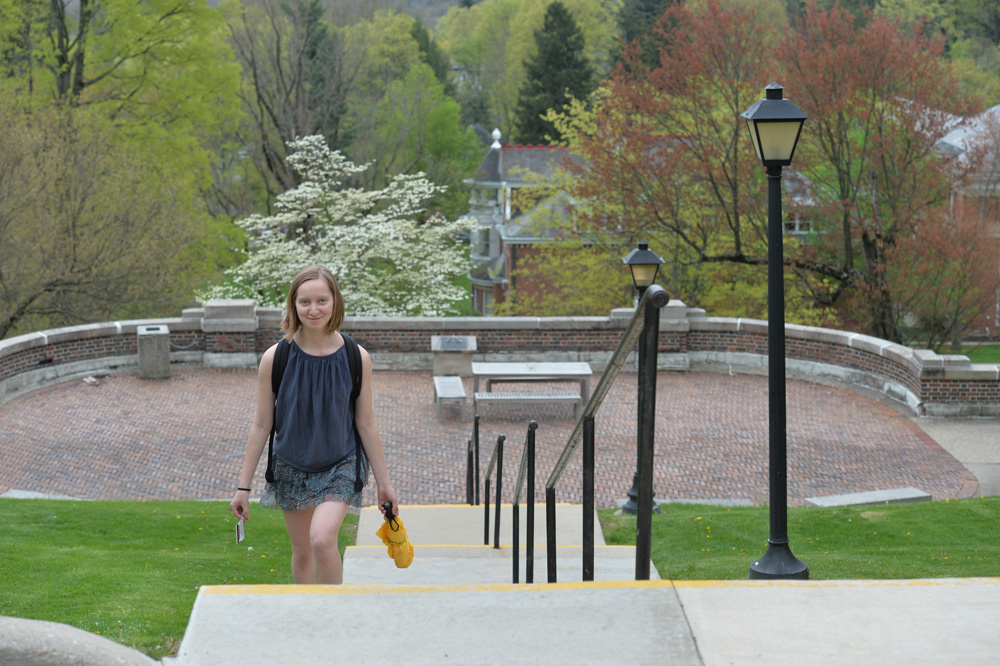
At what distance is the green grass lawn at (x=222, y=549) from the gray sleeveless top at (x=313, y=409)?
0.96 metres

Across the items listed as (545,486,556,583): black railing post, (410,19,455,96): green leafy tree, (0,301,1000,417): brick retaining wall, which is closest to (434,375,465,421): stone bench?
(0,301,1000,417): brick retaining wall

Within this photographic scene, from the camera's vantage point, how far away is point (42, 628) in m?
2.77

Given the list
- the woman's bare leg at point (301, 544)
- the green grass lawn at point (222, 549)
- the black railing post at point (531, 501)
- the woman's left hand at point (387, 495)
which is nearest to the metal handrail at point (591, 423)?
the black railing post at point (531, 501)

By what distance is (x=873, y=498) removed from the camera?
34.2 ft

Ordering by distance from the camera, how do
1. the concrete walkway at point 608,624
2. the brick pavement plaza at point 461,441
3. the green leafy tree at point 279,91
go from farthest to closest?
the green leafy tree at point 279,91 → the brick pavement plaza at point 461,441 → the concrete walkway at point 608,624

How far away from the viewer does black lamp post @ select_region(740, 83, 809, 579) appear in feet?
19.1

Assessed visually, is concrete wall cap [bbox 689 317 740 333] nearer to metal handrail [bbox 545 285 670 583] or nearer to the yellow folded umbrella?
metal handrail [bbox 545 285 670 583]

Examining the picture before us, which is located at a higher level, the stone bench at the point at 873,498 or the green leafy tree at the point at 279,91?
the green leafy tree at the point at 279,91

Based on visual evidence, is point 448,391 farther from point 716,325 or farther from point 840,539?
point 840,539

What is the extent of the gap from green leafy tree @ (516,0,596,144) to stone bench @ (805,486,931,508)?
136 ft

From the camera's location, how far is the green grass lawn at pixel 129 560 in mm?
4789

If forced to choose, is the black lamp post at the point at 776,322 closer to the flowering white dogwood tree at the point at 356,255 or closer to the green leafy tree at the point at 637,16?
the flowering white dogwood tree at the point at 356,255

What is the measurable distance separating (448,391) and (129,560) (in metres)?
7.58

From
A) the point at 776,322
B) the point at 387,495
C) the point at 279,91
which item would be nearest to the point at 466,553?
the point at 776,322
